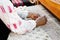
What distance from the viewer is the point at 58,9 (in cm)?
161

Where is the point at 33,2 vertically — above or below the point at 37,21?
below

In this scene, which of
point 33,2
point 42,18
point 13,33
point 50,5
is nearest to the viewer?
point 13,33

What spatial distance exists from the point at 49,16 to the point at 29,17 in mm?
289

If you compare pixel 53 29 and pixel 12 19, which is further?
pixel 53 29

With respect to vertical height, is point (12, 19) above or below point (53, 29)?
above

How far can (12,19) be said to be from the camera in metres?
1.37

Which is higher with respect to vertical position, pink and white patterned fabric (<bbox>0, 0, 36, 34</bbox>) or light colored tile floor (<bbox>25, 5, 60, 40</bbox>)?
pink and white patterned fabric (<bbox>0, 0, 36, 34</bbox>)

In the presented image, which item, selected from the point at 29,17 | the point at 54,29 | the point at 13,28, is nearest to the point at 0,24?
the point at 13,28

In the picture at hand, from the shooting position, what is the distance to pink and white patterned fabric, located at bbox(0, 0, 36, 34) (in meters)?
1.33

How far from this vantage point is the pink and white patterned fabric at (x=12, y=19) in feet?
4.37

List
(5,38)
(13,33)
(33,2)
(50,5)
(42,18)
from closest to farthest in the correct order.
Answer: (5,38) < (13,33) < (42,18) < (50,5) < (33,2)

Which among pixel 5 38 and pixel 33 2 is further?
pixel 33 2

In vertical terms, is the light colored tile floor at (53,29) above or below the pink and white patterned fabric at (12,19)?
below

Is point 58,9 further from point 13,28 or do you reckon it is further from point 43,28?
point 13,28
